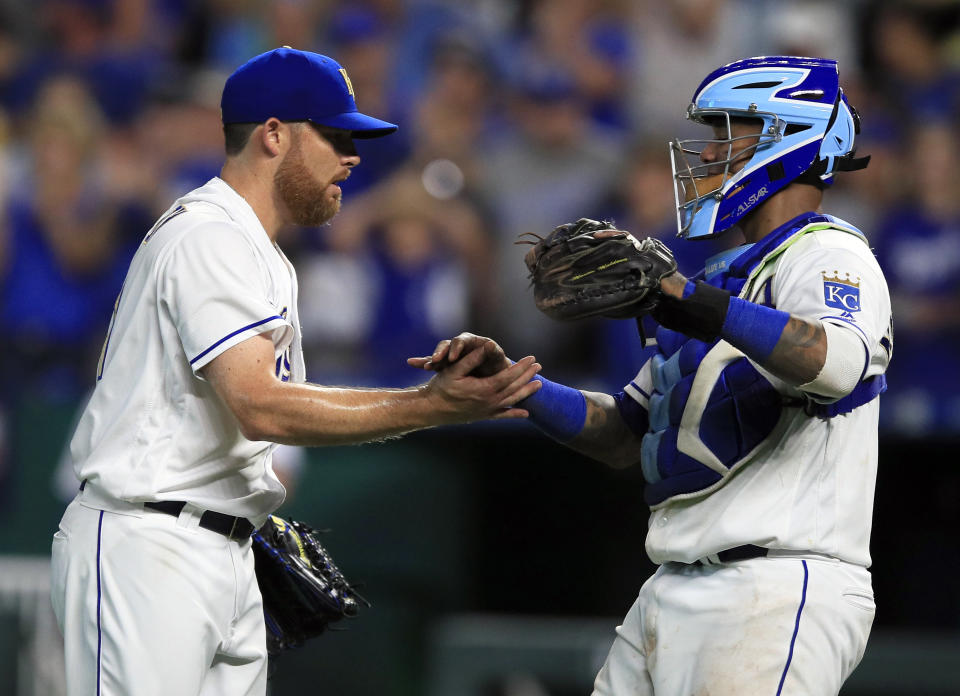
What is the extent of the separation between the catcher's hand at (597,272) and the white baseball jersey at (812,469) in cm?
34

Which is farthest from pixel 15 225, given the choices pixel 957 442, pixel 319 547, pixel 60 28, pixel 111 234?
pixel 957 442

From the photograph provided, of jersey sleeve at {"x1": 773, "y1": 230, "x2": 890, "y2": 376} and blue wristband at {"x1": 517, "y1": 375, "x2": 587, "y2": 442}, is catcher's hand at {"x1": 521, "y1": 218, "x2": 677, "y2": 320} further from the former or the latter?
blue wristband at {"x1": 517, "y1": 375, "x2": 587, "y2": 442}

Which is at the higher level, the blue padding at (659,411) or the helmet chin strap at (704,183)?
the helmet chin strap at (704,183)

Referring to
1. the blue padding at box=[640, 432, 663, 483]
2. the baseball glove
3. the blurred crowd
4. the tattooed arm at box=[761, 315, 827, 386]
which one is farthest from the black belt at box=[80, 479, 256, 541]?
the blurred crowd

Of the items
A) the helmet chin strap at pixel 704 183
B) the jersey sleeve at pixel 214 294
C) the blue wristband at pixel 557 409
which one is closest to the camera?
the jersey sleeve at pixel 214 294

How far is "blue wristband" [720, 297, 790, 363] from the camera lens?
2861 millimetres

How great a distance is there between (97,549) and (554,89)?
5.00m

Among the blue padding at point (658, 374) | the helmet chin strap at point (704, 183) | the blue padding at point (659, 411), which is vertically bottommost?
the blue padding at point (659, 411)

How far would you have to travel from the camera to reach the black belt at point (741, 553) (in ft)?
10.2

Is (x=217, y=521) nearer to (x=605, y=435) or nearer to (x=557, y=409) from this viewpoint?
(x=557, y=409)

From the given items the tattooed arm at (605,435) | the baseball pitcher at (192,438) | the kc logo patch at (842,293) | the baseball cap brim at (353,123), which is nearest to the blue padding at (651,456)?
the tattooed arm at (605,435)

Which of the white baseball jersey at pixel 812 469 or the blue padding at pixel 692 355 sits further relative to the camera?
the blue padding at pixel 692 355

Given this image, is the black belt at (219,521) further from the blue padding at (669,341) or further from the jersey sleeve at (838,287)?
the jersey sleeve at (838,287)

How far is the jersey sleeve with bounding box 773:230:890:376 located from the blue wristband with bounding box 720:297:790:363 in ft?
0.37
